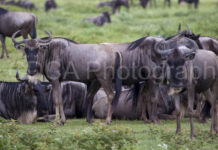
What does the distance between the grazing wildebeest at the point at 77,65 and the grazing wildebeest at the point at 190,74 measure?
62.5 inches

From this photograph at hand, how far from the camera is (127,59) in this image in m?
8.40

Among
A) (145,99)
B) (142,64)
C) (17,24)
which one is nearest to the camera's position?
(142,64)

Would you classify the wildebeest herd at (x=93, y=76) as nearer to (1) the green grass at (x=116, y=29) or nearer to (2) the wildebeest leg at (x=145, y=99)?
(2) the wildebeest leg at (x=145, y=99)

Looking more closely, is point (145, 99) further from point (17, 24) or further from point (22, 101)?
point (17, 24)

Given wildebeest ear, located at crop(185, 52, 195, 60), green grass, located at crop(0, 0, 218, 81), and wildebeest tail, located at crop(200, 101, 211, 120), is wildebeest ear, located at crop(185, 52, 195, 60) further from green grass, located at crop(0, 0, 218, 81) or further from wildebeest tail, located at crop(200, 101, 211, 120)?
green grass, located at crop(0, 0, 218, 81)

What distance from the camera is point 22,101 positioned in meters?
8.37

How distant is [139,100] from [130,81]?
672mm

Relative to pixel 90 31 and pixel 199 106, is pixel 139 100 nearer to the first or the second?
pixel 199 106

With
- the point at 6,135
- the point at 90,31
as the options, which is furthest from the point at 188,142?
the point at 90,31

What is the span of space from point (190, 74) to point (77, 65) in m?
2.41

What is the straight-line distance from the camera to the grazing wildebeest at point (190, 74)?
635 cm

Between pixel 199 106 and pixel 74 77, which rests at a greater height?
pixel 74 77

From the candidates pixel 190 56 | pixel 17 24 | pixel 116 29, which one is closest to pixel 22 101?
pixel 190 56

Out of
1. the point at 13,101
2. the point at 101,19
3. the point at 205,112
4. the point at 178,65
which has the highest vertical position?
the point at 101,19
